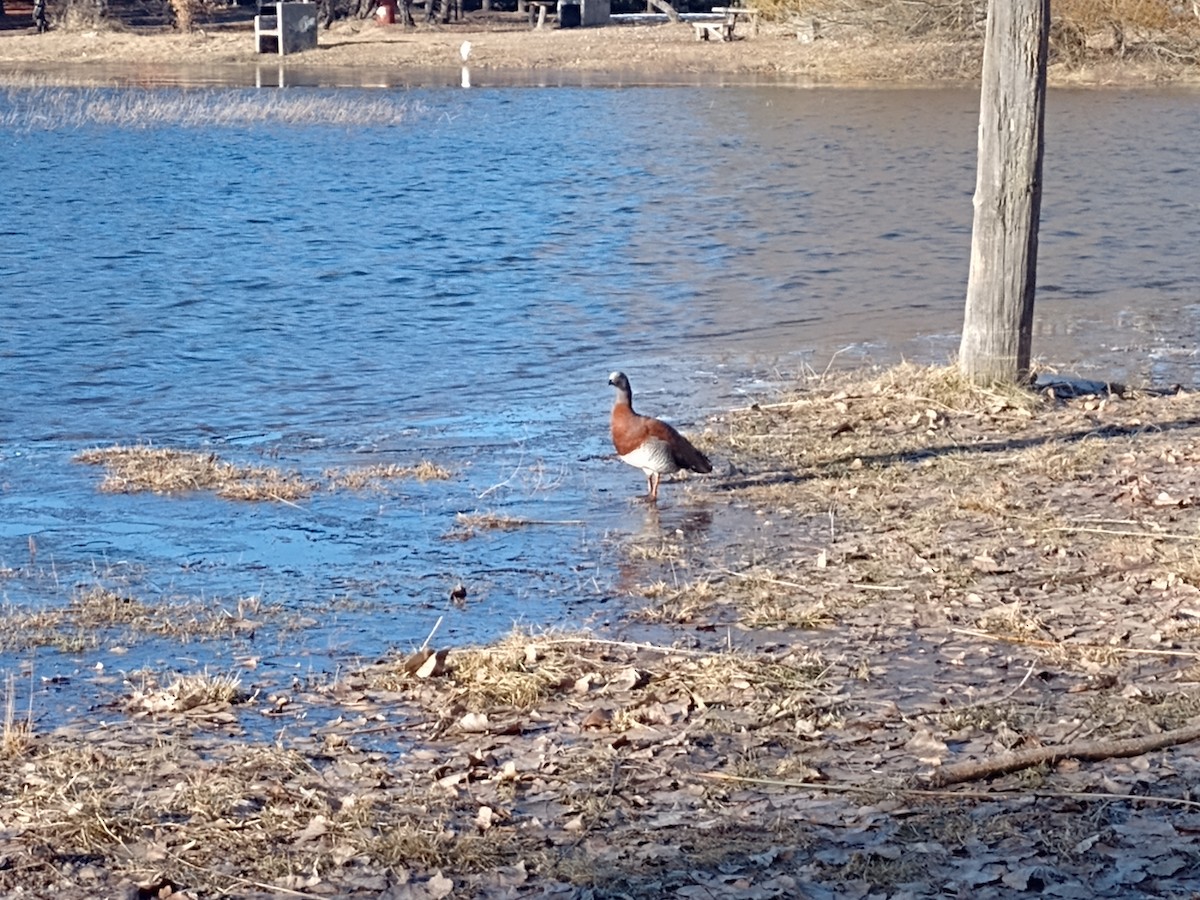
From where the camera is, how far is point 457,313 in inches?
690

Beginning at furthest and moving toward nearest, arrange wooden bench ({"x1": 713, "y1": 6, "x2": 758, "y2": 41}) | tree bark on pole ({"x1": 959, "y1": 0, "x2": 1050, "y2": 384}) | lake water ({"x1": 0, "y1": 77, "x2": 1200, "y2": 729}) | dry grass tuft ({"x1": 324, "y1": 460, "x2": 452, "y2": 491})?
wooden bench ({"x1": 713, "y1": 6, "x2": 758, "y2": 41}), tree bark on pole ({"x1": 959, "y1": 0, "x2": 1050, "y2": 384}), dry grass tuft ({"x1": 324, "y1": 460, "x2": 452, "y2": 491}), lake water ({"x1": 0, "y1": 77, "x2": 1200, "y2": 729})

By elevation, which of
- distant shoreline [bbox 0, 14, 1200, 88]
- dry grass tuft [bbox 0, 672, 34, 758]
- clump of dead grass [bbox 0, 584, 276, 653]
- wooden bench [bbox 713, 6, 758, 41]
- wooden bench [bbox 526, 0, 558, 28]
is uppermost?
wooden bench [bbox 526, 0, 558, 28]

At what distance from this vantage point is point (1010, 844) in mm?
4254

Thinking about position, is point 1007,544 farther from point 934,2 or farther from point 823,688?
point 934,2

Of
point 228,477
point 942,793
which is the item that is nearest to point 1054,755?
point 942,793

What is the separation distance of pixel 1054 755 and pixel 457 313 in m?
13.3

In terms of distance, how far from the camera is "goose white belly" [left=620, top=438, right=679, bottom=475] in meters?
8.45

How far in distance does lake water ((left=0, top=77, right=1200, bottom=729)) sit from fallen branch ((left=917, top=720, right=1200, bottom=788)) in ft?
7.74

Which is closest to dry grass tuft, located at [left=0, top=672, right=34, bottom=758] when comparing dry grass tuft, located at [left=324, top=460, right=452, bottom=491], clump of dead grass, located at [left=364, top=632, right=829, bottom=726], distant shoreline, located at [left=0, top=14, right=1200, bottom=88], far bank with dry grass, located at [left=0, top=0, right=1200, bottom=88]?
clump of dead grass, located at [left=364, top=632, right=829, bottom=726]

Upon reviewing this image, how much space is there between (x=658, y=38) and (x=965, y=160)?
32192 millimetres

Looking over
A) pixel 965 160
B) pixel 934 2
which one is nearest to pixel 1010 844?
pixel 965 160

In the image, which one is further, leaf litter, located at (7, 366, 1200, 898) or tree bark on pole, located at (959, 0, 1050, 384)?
tree bark on pole, located at (959, 0, 1050, 384)

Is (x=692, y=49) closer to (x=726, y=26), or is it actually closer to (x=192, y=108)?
(x=726, y=26)

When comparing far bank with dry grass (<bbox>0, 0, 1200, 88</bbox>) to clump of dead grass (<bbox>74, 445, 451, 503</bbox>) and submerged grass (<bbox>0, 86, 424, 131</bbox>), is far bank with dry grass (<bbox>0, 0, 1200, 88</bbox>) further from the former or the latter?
clump of dead grass (<bbox>74, 445, 451, 503</bbox>)
